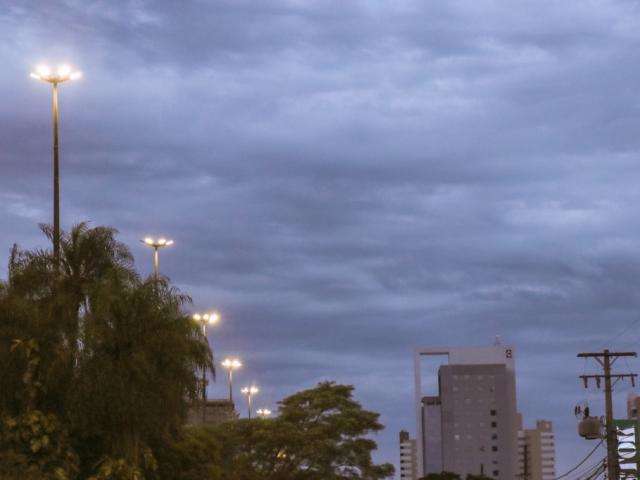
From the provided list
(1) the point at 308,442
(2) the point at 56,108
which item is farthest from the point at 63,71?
(1) the point at 308,442

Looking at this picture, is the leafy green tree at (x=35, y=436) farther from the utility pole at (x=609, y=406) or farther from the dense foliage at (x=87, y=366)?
the utility pole at (x=609, y=406)

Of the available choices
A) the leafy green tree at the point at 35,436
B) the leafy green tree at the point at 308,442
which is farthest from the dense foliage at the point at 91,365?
the leafy green tree at the point at 308,442

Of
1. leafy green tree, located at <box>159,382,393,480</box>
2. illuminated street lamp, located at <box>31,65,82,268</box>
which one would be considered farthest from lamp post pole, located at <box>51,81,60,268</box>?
leafy green tree, located at <box>159,382,393,480</box>

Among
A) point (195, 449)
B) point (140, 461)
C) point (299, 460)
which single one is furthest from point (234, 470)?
point (140, 461)

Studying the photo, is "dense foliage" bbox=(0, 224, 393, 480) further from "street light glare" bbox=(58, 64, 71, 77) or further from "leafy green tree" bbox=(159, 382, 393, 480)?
"leafy green tree" bbox=(159, 382, 393, 480)

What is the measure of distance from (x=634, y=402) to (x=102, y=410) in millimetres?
158681

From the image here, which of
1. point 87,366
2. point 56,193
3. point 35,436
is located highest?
point 56,193

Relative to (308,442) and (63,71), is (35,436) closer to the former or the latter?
(63,71)

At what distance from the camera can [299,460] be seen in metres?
82.1

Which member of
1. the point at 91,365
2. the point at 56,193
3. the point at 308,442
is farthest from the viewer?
the point at 308,442

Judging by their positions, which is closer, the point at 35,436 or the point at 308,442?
the point at 35,436

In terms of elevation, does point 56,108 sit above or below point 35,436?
above

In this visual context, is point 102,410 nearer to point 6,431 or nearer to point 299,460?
point 6,431

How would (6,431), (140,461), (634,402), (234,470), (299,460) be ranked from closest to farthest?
(6,431) → (140,461) → (234,470) → (299,460) → (634,402)
